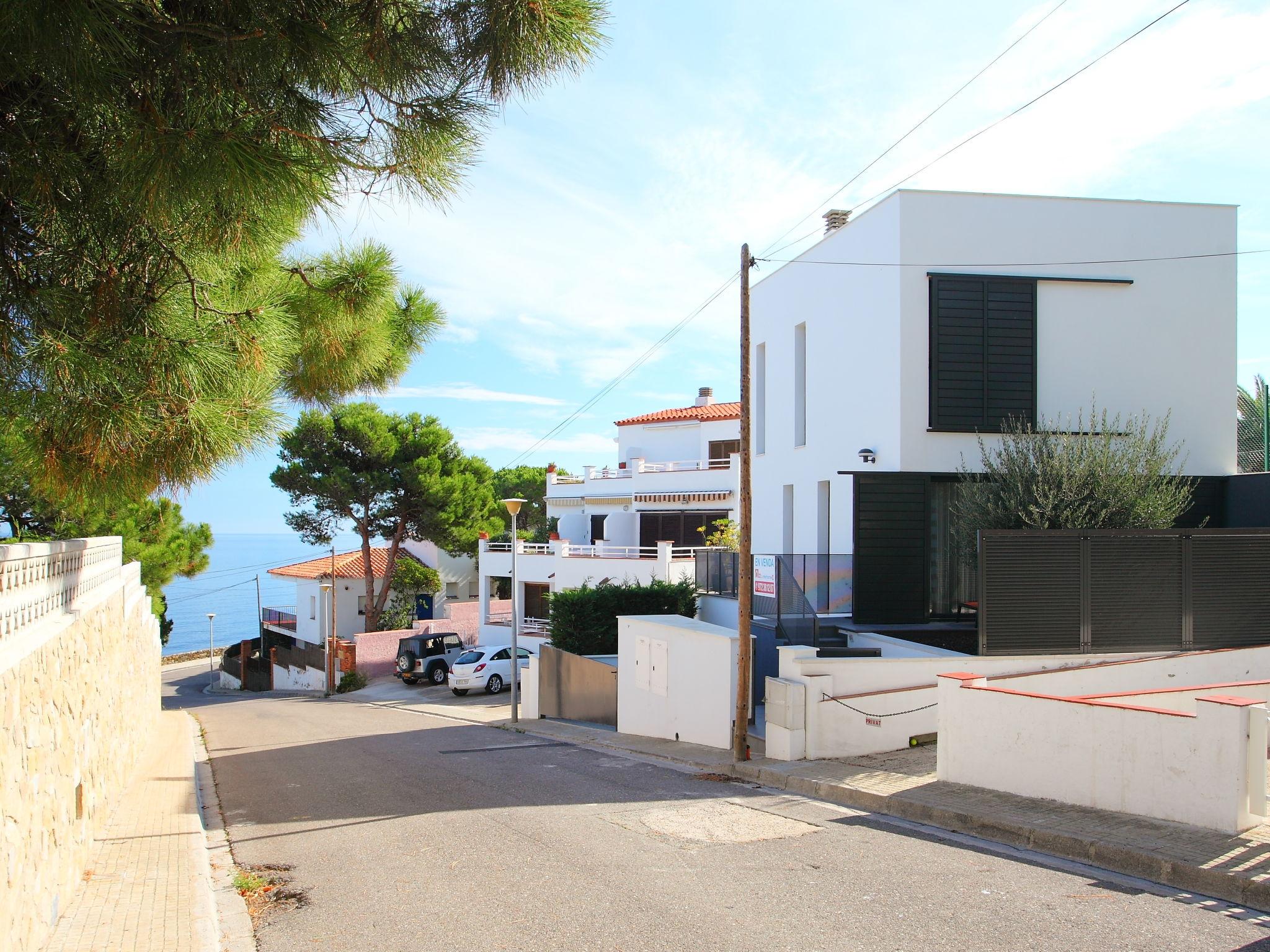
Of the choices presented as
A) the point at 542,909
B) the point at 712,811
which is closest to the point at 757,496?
the point at 712,811

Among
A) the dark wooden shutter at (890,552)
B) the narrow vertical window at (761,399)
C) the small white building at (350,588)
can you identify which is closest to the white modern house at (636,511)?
the narrow vertical window at (761,399)

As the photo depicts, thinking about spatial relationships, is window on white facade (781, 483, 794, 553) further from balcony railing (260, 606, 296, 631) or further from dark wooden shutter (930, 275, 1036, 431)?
balcony railing (260, 606, 296, 631)

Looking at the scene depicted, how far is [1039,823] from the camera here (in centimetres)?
890

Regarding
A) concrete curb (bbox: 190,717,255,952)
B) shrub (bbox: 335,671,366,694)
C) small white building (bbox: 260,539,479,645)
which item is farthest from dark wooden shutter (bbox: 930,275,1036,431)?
small white building (bbox: 260,539,479,645)

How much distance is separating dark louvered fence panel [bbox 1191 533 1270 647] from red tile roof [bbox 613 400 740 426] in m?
25.5

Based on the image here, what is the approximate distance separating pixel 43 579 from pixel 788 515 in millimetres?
17071

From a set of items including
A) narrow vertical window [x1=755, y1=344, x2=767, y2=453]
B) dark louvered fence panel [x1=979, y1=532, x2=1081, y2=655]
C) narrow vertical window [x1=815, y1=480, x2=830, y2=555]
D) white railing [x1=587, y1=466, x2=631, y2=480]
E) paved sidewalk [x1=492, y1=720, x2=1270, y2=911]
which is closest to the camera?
paved sidewalk [x1=492, y1=720, x2=1270, y2=911]

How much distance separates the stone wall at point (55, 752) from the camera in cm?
525

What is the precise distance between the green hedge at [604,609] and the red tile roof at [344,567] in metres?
23.4

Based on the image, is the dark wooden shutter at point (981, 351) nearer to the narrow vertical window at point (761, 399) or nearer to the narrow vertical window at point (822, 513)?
the narrow vertical window at point (822, 513)

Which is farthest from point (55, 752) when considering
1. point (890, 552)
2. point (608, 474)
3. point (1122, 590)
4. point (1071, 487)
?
point (608, 474)

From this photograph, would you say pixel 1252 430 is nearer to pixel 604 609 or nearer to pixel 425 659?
pixel 604 609

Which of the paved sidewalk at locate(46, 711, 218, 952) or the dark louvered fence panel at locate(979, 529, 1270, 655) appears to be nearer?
the paved sidewalk at locate(46, 711, 218, 952)

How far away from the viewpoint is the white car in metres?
30.0
